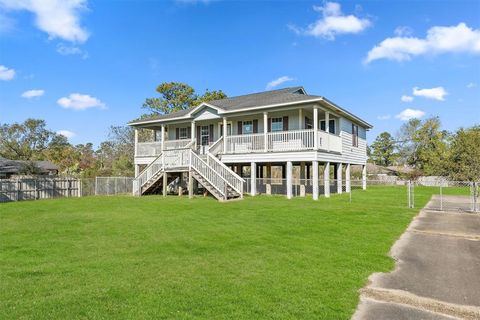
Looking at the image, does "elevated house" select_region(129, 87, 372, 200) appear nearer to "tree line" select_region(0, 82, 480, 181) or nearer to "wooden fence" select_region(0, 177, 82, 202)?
"wooden fence" select_region(0, 177, 82, 202)

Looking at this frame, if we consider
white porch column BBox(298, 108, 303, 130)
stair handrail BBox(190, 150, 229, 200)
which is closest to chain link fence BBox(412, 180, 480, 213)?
white porch column BBox(298, 108, 303, 130)

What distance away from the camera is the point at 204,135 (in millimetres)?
24500

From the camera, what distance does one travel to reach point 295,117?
20.1m

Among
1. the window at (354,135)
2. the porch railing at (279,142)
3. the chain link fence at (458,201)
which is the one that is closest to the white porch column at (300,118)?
the porch railing at (279,142)

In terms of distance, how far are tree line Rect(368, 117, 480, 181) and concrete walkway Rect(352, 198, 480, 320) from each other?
103ft

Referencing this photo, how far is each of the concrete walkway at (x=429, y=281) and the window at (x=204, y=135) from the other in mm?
17361

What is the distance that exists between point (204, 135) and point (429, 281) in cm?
2042

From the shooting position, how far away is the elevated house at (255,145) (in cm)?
1730

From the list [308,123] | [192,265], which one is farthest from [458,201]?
[192,265]

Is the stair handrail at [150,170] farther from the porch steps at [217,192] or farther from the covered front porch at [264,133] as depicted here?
the porch steps at [217,192]

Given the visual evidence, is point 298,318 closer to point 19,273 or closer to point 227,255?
point 227,255

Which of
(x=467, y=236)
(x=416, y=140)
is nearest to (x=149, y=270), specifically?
(x=467, y=236)

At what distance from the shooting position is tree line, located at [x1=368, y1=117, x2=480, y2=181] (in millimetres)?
34969

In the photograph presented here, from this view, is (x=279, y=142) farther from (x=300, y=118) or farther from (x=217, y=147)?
(x=217, y=147)
